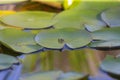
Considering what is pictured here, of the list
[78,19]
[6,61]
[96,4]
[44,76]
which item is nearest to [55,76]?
[44,76]

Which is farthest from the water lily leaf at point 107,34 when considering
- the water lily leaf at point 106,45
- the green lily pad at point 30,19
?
the green lily pad at point 30,19

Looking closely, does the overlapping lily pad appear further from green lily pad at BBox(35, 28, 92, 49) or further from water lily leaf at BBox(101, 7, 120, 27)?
water lily leaf at BBox(101, 7, 120, 27)

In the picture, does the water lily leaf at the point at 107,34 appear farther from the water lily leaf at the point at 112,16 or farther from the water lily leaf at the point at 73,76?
the water lily leaf at the point at 73,76

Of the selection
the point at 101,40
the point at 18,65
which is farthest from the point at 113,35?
the point at 18,65

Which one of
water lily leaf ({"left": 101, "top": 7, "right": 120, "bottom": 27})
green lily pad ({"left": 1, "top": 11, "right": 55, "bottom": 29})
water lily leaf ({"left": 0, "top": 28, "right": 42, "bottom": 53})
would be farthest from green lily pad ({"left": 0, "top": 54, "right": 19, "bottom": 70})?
water lily leaf ({"left": 101, "top": 7, "right": 120, "bottom": 27})

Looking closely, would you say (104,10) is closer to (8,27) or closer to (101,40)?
(101,40)

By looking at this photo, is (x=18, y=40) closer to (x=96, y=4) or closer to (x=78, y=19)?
(x=78, y=19)
